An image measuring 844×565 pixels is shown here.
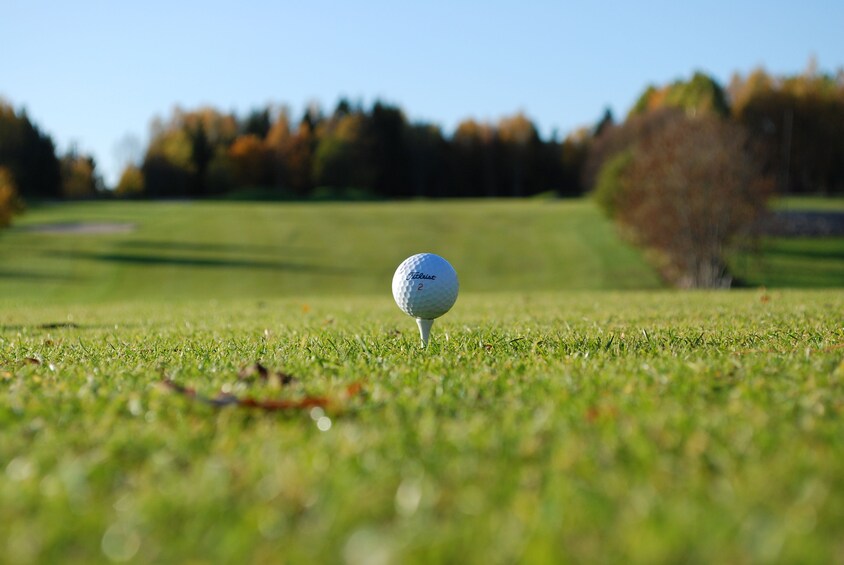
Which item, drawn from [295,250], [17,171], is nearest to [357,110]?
[17,171]

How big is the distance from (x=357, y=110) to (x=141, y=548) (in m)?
97.2

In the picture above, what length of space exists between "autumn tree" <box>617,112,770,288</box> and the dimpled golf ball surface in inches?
941

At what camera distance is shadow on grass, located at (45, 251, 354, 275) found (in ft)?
113

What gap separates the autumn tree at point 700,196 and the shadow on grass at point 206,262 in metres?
13.9

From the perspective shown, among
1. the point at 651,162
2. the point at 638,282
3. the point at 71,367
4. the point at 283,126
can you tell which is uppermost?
the point at 283,126

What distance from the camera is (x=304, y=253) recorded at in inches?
1513

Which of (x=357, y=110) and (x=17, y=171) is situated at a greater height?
(x=357, y=110)

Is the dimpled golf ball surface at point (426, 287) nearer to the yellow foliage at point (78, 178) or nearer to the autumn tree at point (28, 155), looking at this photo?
the autumn tree at point (28, 155)

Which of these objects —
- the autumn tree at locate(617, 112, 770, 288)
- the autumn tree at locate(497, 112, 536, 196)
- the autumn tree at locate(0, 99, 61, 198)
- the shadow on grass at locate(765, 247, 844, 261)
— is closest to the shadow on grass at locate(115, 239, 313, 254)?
the autumn tree at locate(617, 112, 770, 288)

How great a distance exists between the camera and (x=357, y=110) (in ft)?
315

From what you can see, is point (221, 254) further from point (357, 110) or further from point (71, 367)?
point (357, 110)

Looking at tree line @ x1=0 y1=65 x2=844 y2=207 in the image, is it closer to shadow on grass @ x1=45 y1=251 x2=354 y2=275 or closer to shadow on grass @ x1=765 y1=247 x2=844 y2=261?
shadow on grass @ x1=765 y1=247 x2=844 y2=261

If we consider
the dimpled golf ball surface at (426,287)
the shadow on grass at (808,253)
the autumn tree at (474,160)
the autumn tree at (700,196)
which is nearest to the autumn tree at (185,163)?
the autumn tree at (474,160)

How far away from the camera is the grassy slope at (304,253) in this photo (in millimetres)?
31531
